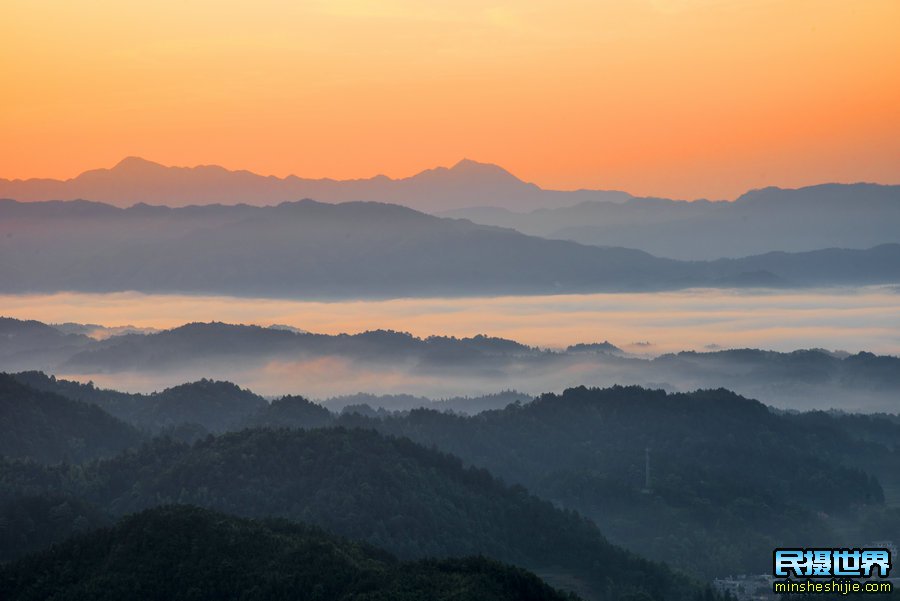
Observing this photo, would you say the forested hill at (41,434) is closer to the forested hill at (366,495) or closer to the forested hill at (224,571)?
the forested hill at (366,495)

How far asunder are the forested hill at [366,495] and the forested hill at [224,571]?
3898 centimetres

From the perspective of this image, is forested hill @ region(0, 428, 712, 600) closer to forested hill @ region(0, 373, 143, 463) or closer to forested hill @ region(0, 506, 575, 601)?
forested hill @ region(0, 373, 143, 463)

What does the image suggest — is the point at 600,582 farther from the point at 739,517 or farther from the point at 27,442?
the point at 27,442

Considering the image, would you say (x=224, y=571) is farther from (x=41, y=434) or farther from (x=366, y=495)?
(x=41, y=434)

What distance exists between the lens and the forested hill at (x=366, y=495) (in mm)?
149125

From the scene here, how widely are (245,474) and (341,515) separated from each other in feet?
53.1

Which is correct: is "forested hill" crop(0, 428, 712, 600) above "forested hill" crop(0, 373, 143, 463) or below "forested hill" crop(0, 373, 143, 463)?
below

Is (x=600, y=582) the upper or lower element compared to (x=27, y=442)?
lower

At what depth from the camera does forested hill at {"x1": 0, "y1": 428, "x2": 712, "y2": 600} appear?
149125 millimetres

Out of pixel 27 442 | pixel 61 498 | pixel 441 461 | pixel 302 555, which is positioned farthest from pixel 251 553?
pixel 27 442

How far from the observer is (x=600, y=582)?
486 ft

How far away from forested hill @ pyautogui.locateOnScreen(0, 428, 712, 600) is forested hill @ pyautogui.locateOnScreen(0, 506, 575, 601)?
3898 centimetres

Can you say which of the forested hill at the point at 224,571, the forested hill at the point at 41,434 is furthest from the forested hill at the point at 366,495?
the forested hill at the point at 224,571

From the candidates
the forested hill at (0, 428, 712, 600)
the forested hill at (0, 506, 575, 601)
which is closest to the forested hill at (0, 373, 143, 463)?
the forested hill at (0, 428, 712, 600)
